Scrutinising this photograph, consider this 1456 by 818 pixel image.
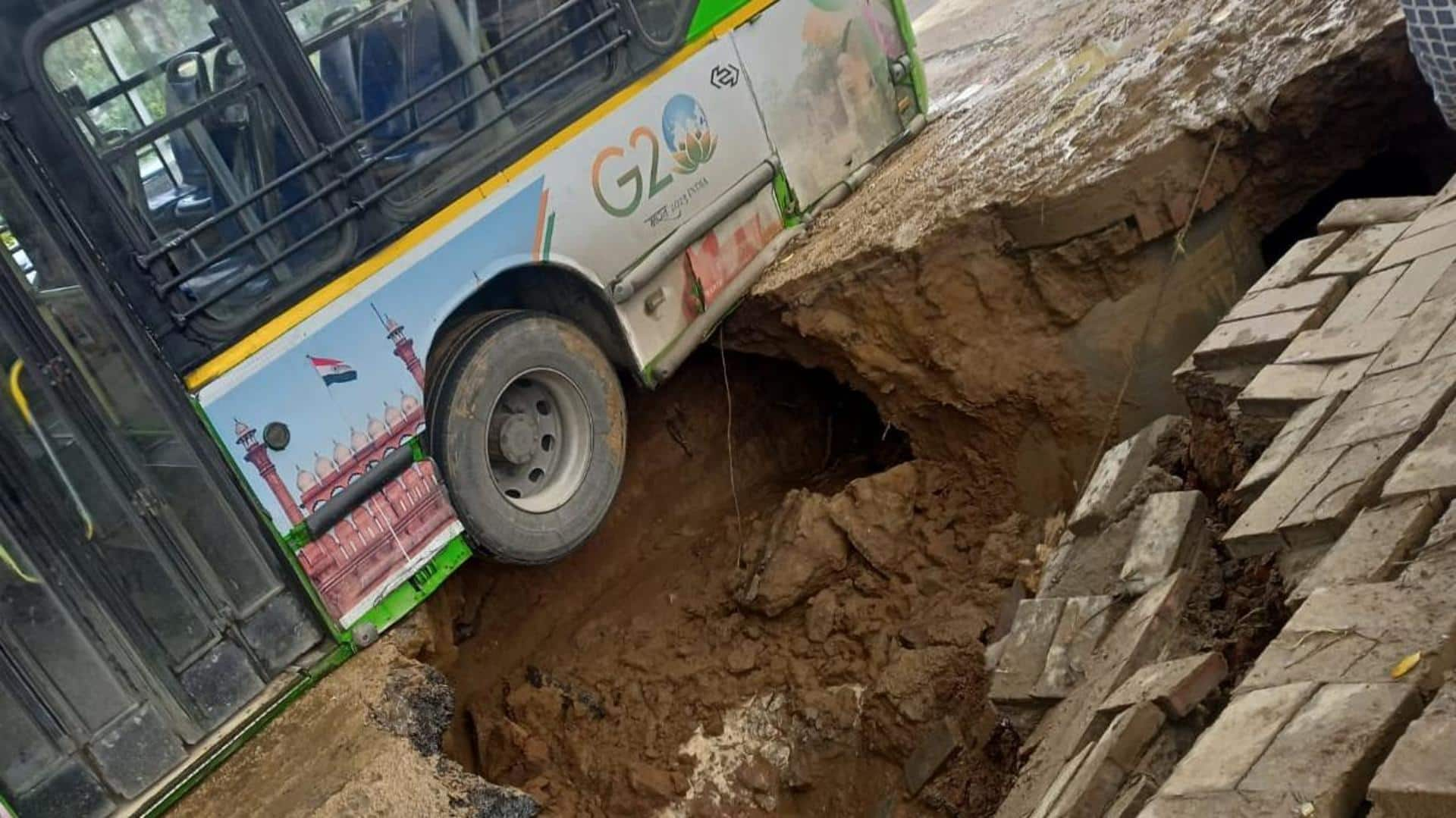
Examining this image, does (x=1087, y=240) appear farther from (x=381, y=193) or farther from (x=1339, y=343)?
(x=381, y=193)

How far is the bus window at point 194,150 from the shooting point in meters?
3.55

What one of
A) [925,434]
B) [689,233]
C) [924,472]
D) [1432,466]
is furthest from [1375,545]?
[689,233]

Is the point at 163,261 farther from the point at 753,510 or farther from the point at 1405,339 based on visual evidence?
the point at 1405,339

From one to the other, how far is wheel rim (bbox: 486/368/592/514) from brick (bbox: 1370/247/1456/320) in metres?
2.82

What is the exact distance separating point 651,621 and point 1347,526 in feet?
9.98

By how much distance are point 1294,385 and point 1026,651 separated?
3.48 feet

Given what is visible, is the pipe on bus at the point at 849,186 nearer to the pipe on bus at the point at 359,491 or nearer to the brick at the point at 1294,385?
the pipe on bus at the point at 359,491

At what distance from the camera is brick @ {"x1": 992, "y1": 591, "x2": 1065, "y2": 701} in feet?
11.6

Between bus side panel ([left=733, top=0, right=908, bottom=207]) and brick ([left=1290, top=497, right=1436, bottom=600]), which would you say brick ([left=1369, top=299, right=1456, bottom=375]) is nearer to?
brick ([left=1290, top=497, right=1436, bottom=600])

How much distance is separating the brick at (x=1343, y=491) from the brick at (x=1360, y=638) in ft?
0.99

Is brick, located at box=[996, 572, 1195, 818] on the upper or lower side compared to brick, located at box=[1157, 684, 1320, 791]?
lower

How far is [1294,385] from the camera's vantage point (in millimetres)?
3371

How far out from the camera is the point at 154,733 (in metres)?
3.77

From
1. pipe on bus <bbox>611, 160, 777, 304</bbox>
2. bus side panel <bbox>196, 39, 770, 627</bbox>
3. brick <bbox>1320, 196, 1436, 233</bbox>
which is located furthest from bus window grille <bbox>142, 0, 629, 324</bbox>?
brick <bbox>1320, 196, 1436, 233</bbox>
